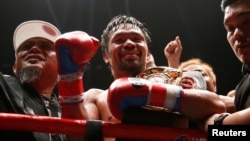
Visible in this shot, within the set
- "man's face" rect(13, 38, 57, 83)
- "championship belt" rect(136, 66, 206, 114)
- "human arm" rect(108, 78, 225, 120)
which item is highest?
"man's face" rect(13, 38, 57, 83)

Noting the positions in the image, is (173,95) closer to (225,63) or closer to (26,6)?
(26,6)

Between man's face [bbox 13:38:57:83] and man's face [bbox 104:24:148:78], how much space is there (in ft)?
1.10

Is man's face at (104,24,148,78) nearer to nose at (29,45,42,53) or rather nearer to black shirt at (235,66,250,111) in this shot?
nose at (29,45,42,53)

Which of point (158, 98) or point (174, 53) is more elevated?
point (174, 53)

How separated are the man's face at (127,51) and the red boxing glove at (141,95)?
0.64 m

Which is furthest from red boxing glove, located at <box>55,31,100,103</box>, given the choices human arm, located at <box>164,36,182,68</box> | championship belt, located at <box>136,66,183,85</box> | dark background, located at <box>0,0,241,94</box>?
dark background, located at <box>0,0,241,94</box>

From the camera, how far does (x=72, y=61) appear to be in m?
1.24

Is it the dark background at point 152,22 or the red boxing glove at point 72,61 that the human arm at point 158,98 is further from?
the dark background at point 152,22

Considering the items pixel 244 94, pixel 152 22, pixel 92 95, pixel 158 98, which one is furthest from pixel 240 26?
pixel 152 22

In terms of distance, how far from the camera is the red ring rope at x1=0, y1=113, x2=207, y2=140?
1049 mm

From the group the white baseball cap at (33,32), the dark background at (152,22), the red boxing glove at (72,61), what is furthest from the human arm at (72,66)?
the dark background at (152,22)

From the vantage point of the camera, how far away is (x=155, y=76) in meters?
1.47

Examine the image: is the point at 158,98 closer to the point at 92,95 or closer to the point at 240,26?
the point at 240,26

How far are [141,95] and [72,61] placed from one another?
29 cm
